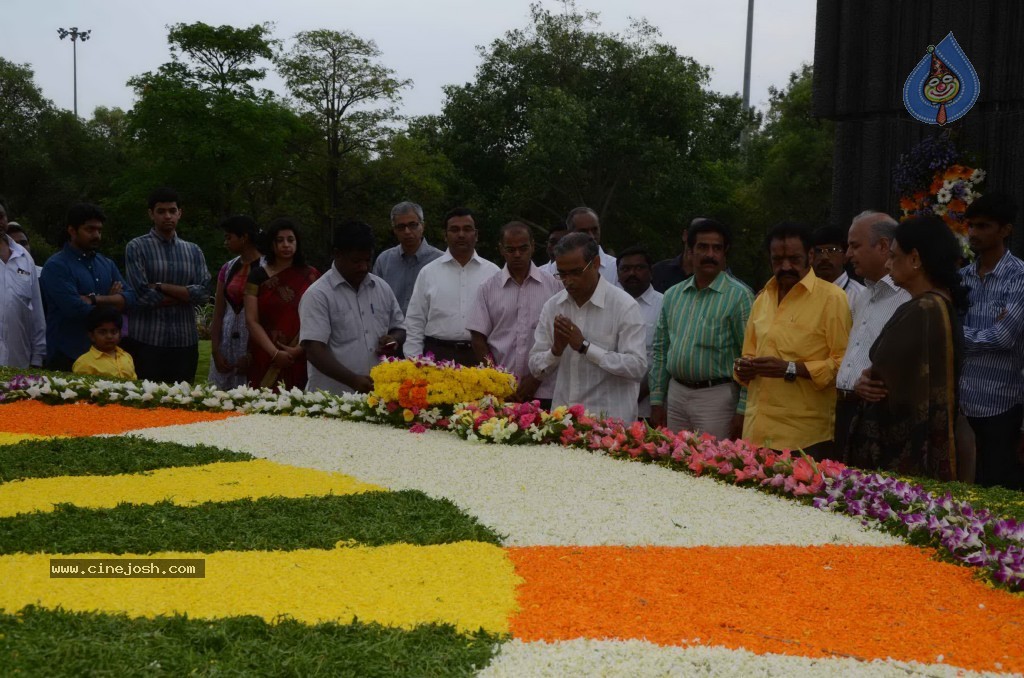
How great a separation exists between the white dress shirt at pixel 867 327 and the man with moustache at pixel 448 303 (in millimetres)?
2735

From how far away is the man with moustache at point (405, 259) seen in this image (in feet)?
27.6

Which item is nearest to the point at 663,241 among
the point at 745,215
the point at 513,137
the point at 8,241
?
the point at 745,215

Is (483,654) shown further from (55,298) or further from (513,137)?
(513,137)

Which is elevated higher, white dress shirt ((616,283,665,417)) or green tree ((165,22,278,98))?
green tree ((165,22,278,98))

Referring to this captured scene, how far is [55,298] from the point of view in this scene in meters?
8.50

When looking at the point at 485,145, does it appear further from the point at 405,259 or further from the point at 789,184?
the point at 405,259

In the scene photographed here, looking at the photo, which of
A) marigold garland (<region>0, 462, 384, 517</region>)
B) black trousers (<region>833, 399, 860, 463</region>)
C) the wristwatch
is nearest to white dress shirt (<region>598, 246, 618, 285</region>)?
the wristwatch

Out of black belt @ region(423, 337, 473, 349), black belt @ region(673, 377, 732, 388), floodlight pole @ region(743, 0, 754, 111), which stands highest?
floodlight pole @ region(743, 0, 754, 111)

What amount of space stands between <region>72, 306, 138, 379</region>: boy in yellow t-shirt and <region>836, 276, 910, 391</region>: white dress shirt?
573 centimetres

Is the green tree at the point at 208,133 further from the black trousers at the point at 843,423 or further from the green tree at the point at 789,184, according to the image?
the black trousers at the point at 843,423

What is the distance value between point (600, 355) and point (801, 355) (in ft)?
3.66

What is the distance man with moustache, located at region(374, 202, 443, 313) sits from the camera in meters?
8.41

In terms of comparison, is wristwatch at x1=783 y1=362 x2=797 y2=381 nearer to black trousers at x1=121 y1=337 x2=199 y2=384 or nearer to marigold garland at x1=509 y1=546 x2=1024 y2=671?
marigold garland at x1=509 y1=546 x2=1024 y2=671

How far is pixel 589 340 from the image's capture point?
619 centimetres
